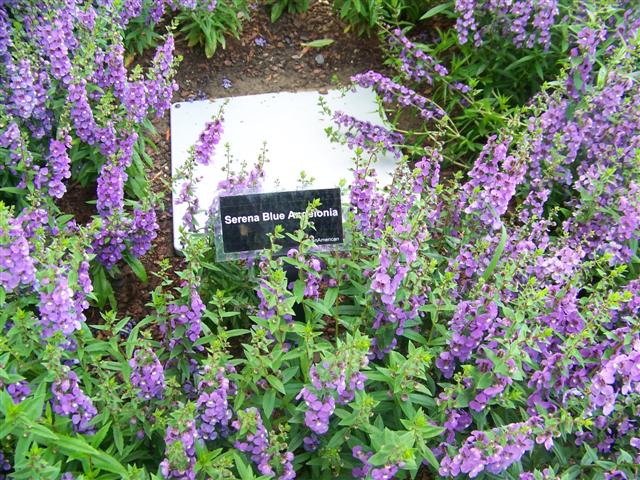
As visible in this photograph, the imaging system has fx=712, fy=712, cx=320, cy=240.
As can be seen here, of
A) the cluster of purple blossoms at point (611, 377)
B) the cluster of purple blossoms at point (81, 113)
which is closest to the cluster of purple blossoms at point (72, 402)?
the cluster of purple blossoms at point (81, 113)

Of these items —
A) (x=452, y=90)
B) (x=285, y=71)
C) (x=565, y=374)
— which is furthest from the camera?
(x=285, y=71)

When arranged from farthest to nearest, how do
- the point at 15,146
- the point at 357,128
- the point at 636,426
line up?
the point at 357,128, the point at 15,146, the point at 636,426

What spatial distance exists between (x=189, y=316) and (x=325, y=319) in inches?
43.1

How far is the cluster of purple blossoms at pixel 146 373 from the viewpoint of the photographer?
2783 mm

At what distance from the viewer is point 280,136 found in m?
5.24

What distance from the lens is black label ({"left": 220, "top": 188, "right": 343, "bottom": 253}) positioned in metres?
3.39

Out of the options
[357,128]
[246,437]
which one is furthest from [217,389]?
[357,128]

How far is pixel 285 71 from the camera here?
18.9ft

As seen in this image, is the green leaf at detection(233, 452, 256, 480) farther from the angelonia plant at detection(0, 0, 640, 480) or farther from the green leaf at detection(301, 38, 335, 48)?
the green leaf at detection(301, 38, 335, 48)

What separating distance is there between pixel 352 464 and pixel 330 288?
827 mm

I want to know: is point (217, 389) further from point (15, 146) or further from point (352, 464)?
point (15, 146)

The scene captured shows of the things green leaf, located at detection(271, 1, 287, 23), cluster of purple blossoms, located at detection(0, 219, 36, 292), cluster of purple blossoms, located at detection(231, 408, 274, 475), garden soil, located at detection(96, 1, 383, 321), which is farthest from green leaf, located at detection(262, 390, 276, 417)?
green leaf, located at detection(271, 1, 287, 23)

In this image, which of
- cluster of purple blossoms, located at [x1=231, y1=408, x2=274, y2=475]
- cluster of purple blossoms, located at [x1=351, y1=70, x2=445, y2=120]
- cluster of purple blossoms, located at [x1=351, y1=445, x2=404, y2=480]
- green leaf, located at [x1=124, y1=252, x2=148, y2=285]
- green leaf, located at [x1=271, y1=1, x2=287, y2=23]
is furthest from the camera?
green leaf, located at [x1=271, y1=1, x2=287, y2=23]

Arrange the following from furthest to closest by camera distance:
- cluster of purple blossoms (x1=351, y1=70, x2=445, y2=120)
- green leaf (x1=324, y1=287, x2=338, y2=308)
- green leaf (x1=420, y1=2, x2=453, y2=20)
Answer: green leaf (x1=420, y1=2, x2=453, y2=20) → cluster of purple blossoms (x1=351, y1=70, x2=445, y2=120) → green leaf (x1=324, y1=287, x2=338, y2=308)
